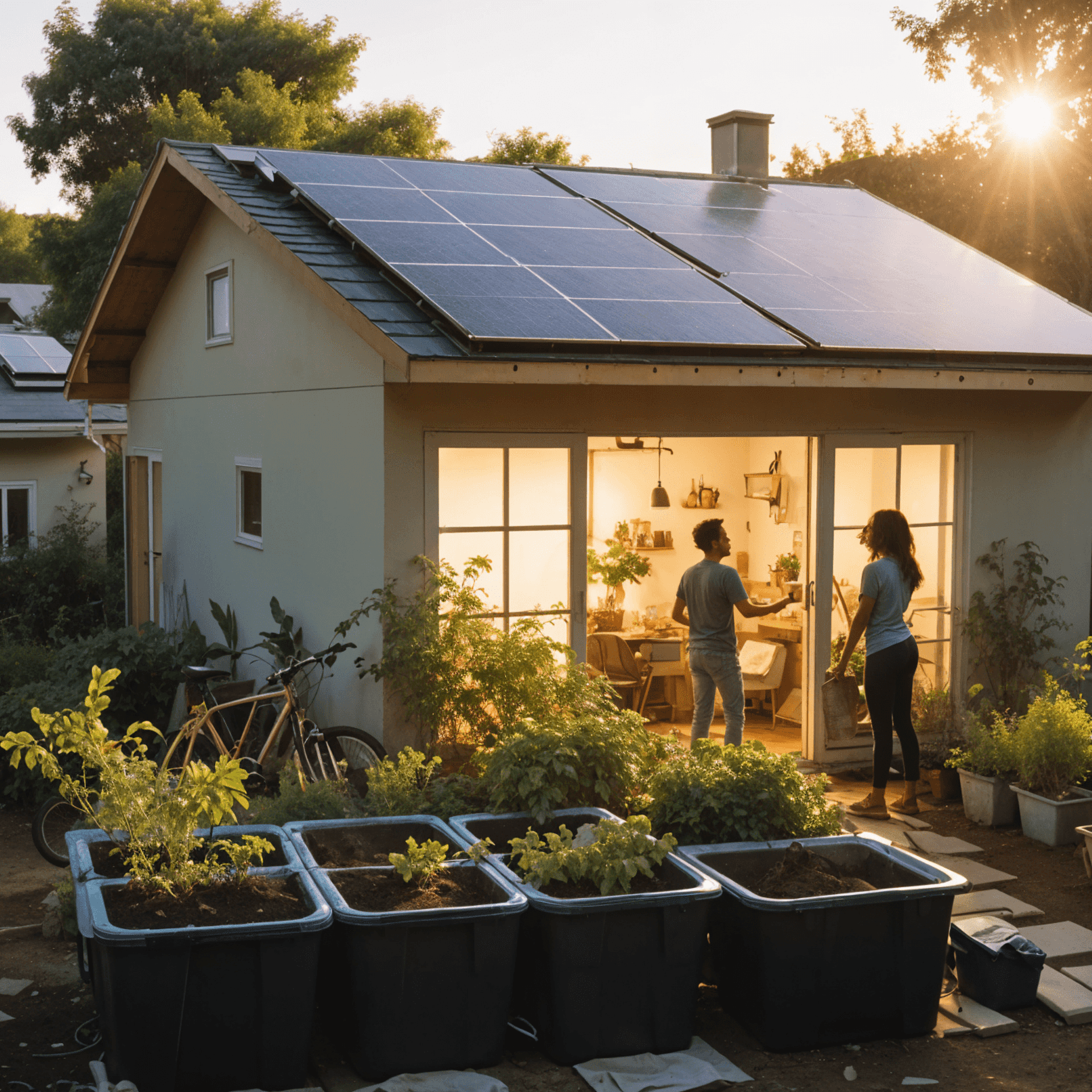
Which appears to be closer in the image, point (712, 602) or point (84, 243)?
point (712, 602)

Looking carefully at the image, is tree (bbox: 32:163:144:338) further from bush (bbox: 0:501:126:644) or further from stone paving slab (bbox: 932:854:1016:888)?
stone paving slab (bbox: 932:854:1016:888)

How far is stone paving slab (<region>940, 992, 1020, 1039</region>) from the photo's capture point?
4777mm

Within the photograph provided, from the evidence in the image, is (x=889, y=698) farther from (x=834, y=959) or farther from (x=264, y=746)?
(x=264, y=746)

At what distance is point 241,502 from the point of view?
1014cm

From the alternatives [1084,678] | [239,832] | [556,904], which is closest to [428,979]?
[556,904]

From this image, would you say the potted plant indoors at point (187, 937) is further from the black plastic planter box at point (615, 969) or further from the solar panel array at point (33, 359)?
the solar panel array at point (33, 359)

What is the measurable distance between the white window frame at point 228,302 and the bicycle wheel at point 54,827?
4.20m

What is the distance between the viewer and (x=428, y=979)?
4.29 m

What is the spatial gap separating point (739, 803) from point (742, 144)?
9207 mm

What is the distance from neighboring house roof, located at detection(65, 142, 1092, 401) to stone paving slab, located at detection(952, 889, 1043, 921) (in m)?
3.31

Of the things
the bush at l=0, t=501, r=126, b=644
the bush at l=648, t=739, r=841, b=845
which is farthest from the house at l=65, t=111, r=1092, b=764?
the bush at l=0, t=501, r=126, b=644

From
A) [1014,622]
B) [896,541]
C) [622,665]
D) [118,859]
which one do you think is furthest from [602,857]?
[622,665]

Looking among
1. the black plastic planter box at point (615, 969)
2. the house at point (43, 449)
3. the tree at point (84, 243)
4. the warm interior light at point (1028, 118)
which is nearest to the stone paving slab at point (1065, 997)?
the black plastic planter box at point (615, 969)

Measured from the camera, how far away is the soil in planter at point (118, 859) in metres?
4.62
